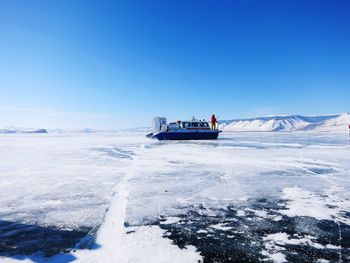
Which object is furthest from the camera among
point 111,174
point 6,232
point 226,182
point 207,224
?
point 111,174

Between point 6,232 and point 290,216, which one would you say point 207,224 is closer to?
point 290,216

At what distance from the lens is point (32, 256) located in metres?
2.57

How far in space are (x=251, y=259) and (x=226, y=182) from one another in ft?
12.0

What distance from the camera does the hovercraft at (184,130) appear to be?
92.9ft

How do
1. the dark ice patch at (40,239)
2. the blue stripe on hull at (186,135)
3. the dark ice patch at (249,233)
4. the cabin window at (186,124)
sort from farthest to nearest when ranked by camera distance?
the cabin window at (186,124) < the blue stripe on hull at (186,135) < the dark ice patch at (40,239) < the dark ice patch at (249,233)

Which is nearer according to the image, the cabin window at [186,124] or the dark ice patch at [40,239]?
the dark ice patch at [40,239]

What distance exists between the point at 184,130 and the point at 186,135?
24.7 inches

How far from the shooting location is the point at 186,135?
28562 millimetres

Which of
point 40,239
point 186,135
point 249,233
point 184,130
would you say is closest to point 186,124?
point 184,130

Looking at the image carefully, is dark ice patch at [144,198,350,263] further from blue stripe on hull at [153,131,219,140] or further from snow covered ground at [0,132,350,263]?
blue stripe on hull at [153,131,219,140]

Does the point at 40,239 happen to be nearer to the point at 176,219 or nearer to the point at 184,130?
the point at 176,219

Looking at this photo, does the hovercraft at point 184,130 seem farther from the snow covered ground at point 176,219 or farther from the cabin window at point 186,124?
the snow covered ground at point 176,219

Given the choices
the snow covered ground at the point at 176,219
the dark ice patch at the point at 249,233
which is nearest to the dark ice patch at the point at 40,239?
the snow covered ground at the point at 176,219

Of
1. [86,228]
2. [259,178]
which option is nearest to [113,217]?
[86,228]
